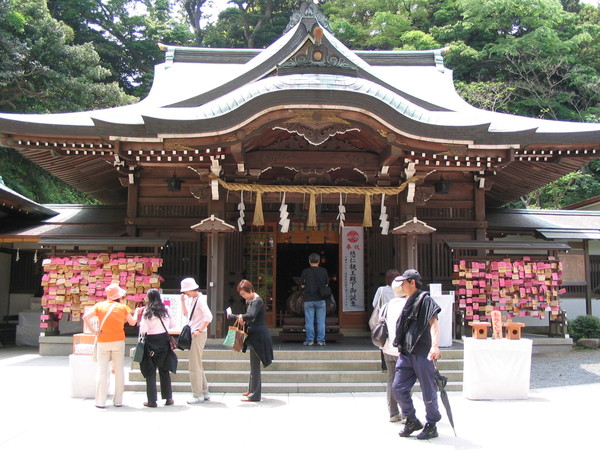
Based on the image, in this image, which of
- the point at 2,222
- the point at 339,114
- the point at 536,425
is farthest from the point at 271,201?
the point at 2,222

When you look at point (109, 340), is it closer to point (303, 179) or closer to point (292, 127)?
point (292, 127)

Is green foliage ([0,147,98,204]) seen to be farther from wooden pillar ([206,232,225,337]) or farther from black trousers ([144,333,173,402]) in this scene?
black trousers ([144,333,173,402])

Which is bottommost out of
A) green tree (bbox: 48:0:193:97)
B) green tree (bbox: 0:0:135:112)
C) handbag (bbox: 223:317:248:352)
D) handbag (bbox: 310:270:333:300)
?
handbag (bbox: 223:317:248:352)

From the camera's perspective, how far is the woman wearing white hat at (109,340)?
6.28 metres

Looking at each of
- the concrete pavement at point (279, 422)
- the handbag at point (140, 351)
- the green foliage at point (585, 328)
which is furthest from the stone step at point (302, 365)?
the green foliage at point (585, 328)

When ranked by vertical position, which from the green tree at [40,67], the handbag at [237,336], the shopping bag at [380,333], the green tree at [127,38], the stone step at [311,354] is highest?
the green tree at [127,38]

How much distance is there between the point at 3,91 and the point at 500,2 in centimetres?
2548

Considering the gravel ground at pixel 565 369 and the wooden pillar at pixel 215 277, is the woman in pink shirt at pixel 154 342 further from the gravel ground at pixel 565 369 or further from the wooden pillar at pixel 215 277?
the gravel ground at pixel 565 369

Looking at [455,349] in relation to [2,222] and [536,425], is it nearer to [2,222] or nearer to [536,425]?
[536,425]

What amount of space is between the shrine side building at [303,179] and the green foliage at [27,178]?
6.10 metres

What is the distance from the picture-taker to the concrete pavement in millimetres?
5098

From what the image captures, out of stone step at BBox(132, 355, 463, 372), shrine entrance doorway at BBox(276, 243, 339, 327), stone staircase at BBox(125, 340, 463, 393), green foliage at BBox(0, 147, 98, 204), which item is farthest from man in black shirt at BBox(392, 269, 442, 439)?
green foliage at BBox(0, 147, 98, 204)

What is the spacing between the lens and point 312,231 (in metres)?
12.4

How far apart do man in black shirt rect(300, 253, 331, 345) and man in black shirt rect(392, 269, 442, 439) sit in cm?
381
